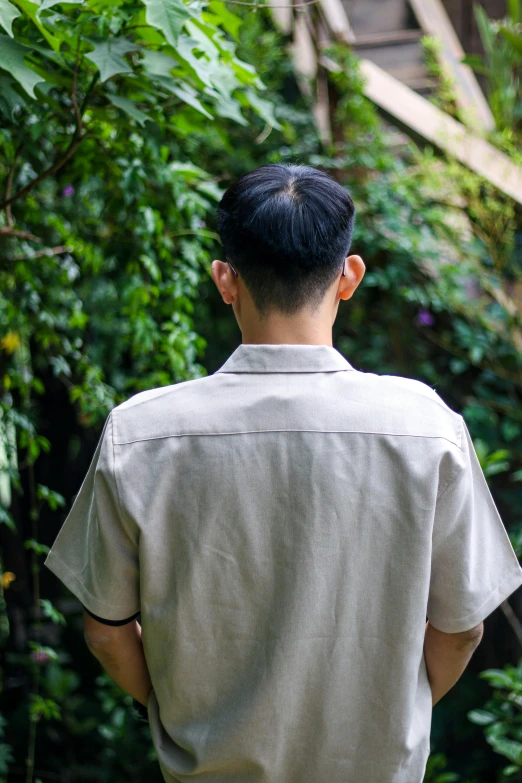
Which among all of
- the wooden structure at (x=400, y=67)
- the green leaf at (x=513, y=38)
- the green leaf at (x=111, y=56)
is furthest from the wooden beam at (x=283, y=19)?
the green leaf at (x=111, y=56)

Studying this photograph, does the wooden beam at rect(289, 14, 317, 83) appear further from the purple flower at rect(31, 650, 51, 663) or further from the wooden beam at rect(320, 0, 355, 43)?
the purple flower at rect(31, 650, 51, 663)

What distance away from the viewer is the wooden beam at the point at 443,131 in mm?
2447

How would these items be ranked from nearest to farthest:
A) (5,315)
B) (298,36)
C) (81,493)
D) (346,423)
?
(346,423) < (81,493) < (5,315) < (298,36)

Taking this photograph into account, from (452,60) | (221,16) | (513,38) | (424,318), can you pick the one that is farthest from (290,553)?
(452,60)

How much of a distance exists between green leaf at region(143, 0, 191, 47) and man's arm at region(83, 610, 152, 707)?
32.5 inches

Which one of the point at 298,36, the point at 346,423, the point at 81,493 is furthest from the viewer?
the point at 298,36

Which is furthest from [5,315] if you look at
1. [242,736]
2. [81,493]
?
[242,736]

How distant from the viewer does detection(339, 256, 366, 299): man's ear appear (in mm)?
1006

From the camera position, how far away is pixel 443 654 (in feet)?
3.51

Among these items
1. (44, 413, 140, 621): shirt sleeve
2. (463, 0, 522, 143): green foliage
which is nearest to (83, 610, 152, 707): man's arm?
(44, 413, 140, 621): shirt sleeve

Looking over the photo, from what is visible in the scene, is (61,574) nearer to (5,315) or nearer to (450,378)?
Result: (5,315)

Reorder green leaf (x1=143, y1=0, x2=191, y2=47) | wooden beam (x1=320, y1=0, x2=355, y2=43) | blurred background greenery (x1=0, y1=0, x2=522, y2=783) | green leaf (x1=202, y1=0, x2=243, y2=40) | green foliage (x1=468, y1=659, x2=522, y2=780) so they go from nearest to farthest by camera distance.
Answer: green leaf (x1=143, y1=0, x2=191, y2=47)
green leaf (x1=202, y1=0, x2=243, y2=40)
blurred background greenery (x1=0, y1=0, x2=522, y2=783)
green foliage (x1=468, y1=659, x2=522, y2=780)
wooden beam (x1=320, y1=0, x2=355, y2=43)

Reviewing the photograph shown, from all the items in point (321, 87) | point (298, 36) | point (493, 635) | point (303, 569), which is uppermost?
point (298, 36)

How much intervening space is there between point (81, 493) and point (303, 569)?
12.7 inches
